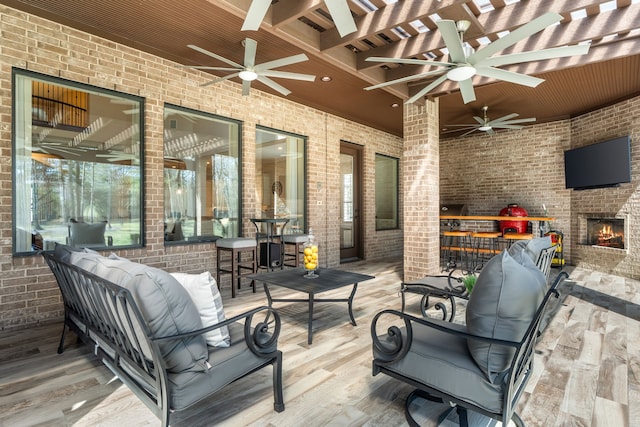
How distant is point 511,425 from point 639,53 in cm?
467

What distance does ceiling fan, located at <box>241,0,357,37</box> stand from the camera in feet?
7.63

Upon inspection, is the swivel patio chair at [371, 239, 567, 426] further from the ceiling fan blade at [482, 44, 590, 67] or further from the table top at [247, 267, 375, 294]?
the ceiling fan blade at [482, 44, 590, 67]

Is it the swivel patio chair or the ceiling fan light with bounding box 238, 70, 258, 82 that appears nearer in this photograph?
the swivel patio chair

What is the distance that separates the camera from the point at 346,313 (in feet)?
12.5

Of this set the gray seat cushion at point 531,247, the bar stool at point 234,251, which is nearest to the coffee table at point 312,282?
the bar stool at point 234,251

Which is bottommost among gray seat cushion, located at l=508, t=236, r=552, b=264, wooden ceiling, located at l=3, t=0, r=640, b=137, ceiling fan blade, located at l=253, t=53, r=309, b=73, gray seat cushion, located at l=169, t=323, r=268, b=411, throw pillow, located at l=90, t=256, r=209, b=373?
gray seat cushion, located at l=169, t=323, r=268, b=411

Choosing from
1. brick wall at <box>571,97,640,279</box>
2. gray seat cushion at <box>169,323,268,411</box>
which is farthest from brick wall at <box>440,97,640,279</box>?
gray seat cushion at <box>169,323,268,411</box>

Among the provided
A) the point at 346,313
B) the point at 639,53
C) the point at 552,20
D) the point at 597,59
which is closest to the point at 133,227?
the point at 346,313

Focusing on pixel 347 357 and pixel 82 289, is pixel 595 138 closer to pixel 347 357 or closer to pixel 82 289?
pixel 347 357

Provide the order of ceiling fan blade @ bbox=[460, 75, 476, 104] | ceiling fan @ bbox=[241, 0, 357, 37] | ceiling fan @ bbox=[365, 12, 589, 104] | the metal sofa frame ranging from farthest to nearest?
ceiling fan blade @ bbox=[460, 75, 476, 104] → ceiling fan @ bbox=[365, 12, 589, 104] → ceiling fan @ bbox=[241, 0, 357, 37] → the metal sofa frame

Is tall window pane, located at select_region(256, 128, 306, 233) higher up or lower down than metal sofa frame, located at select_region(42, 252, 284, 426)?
higher up

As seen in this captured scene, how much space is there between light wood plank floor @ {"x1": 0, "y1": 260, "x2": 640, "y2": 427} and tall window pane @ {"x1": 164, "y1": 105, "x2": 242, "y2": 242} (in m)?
1.89

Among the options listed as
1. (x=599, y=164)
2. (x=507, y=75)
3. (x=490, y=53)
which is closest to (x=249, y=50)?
(x=490, y=53)

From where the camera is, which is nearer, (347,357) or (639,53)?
(347,357)
